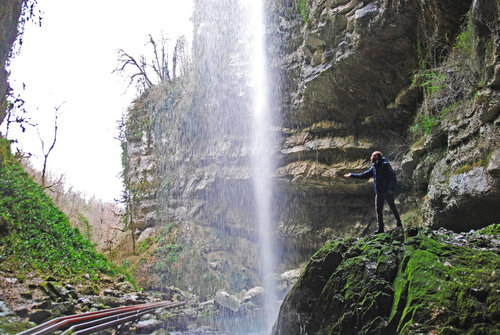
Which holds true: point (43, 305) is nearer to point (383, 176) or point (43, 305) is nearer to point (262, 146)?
point (383, 176)

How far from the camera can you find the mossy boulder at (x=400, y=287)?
293cm

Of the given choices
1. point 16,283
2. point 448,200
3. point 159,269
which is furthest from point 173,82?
point 448,200

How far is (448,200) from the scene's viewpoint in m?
6.35

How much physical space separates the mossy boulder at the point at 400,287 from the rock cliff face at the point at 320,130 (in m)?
2.45

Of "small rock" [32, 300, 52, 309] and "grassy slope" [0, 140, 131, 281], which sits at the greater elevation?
"grassy slope" [0, 140, 131, 281]

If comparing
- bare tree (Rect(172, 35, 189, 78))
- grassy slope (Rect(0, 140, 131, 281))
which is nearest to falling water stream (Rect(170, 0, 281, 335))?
bare tree (Rect(172, 35, 189, 78))

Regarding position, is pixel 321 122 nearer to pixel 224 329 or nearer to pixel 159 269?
pixel 224 329

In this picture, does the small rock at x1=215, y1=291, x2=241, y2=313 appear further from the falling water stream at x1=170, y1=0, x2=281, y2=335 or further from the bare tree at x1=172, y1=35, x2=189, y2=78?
the bare tree at x1=172, y1=35, x2=189, y2=78

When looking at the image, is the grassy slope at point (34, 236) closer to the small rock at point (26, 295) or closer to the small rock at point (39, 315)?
the small rock at point (26, 295)

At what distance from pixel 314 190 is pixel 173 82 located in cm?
1332

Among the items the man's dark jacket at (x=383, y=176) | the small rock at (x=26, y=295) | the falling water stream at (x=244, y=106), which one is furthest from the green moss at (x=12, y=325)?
the falling water stream at (x=244, y=106)

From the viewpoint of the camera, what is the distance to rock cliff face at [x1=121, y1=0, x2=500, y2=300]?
631 cm

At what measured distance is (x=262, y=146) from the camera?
47.6ft

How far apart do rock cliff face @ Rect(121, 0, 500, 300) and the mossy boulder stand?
2451mm
